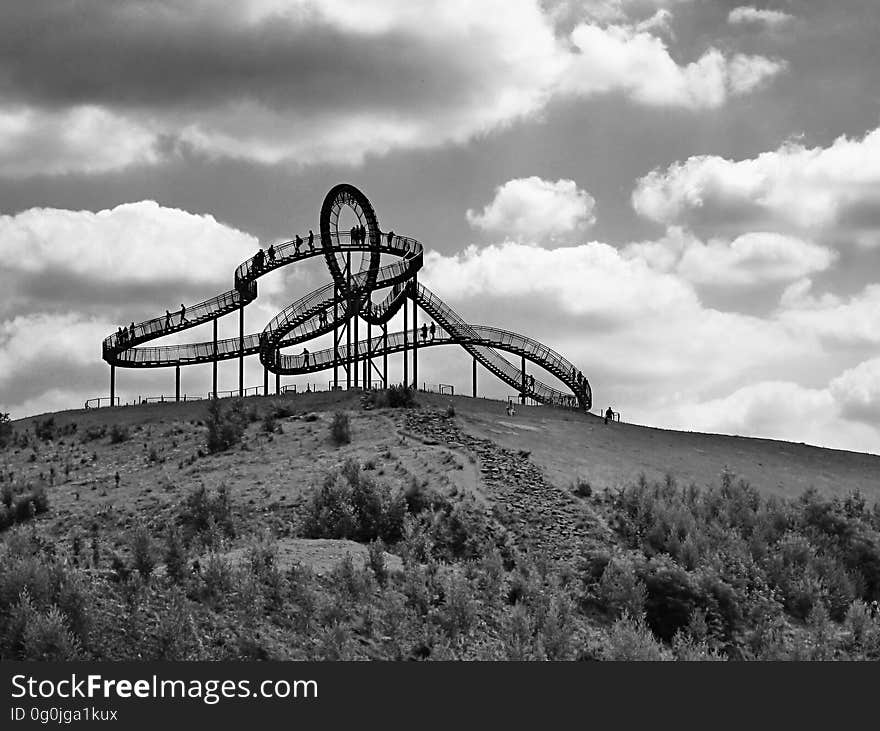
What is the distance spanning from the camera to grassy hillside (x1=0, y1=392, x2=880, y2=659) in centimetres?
2264

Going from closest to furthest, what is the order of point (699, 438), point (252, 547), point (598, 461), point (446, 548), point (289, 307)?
point (252, 547)
point (446, 548)
point (598, 461)
point (699, 438)
point (289, 307)

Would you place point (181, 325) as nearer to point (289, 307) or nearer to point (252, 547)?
point (289, 307)

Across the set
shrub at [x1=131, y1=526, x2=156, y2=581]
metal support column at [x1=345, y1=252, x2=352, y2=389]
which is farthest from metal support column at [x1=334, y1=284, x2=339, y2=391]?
shrub at [x1=131, y1=526, x2=156, y2=581]

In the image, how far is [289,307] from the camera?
57.6 m

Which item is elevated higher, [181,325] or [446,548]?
[181,325]

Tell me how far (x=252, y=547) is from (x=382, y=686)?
9248 millimetres

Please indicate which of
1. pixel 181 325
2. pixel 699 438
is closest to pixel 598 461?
pixel 699 438

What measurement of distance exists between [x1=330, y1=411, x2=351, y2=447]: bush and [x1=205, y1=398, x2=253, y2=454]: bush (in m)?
3.58

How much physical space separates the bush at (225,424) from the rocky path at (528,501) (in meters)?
6.42

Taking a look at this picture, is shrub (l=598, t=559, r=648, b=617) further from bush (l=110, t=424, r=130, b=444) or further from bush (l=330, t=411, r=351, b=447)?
bush (l=110, t=424, r=130, b=444)

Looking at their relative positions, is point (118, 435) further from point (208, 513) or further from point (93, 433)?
point (208, 513)

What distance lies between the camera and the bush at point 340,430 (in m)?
41.0

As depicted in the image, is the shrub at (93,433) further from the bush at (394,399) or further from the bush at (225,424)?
the bush at (394,399)

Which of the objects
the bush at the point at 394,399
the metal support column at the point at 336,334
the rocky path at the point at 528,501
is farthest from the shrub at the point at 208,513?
the metal support column at the point at 336,334
